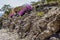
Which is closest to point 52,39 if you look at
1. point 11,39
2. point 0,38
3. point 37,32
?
point 37,32

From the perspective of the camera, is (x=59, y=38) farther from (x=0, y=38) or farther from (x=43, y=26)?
(x=0, y=38)

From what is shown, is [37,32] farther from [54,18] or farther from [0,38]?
[0,38]

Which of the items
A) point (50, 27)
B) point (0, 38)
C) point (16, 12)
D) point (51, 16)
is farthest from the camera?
point (16, 12)

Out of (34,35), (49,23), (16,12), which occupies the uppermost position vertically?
(49,23)

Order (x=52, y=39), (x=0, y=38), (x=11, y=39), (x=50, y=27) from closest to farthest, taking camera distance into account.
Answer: (x=52, y=39) < (x=50, y=27) < (x=11, y=39) < (x=0, y=38)

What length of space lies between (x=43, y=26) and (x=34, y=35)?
0.95 ft

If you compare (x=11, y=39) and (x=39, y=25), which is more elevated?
(x=39, y=25)

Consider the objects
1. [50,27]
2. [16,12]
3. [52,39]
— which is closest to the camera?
[52,39]

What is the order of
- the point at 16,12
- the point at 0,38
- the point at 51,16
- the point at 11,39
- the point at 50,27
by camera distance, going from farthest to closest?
the point at 16,12, the point at 0,38, the point at 11,39, the point at 51,16, the point at 50,27

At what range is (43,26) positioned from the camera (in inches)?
188

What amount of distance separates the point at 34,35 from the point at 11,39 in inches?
49.4

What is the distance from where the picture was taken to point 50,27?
4.40m

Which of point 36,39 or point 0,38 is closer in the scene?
point 36,39

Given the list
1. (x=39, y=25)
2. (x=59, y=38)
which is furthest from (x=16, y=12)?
(x=59, y=38)
